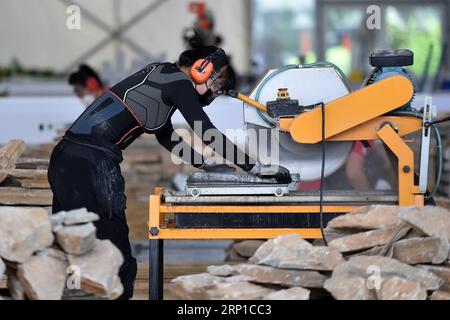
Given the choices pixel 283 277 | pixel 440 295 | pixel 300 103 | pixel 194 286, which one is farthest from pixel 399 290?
pixel 300 103

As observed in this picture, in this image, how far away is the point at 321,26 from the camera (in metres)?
12.6

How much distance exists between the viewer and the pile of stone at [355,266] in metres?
2.85

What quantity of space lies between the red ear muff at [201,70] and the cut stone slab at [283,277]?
0.95 metres

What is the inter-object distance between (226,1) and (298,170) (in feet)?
27.6

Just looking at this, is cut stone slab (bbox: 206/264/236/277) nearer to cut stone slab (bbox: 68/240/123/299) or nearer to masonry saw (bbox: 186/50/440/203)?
cut stone slab (bbox: 68/240/123/299)

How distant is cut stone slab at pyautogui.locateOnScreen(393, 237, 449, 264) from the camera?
309cm

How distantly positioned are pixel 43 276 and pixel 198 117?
3.33 feet

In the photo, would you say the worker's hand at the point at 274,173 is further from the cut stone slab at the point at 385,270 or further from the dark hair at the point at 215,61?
the cut stone slab at the point at 385,270

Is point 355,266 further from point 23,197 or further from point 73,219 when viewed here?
point 23,197

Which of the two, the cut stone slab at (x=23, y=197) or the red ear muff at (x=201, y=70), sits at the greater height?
the red ear muff at (x=201, y=70)

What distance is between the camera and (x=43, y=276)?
279cm

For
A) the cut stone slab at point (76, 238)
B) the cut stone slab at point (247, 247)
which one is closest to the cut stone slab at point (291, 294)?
the cut stone slab at point (76, 238)

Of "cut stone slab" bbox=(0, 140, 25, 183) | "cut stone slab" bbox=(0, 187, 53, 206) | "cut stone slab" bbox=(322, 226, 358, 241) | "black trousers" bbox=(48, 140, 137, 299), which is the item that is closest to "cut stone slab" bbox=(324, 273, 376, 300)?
"cut stone slab" bbox=(322, 226, 358, 241)
